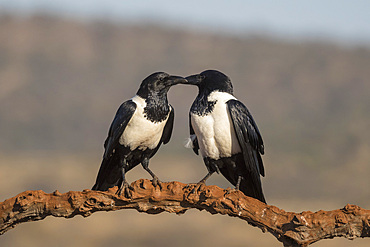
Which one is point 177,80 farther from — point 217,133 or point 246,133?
point 246,133

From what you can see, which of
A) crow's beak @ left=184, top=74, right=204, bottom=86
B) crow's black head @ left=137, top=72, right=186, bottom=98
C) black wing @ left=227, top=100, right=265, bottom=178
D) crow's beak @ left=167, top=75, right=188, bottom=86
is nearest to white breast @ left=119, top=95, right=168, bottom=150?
crow's black head @ left=137, top=72, right=186, bottom=98

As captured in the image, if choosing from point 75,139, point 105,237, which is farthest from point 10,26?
point 105,237

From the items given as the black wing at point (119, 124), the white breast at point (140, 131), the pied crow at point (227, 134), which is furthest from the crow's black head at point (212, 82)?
the black wing at point (119, 124)

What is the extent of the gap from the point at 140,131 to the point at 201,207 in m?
1.32

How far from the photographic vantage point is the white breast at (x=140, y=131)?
6.46 metres

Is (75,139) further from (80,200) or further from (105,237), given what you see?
(80,200)

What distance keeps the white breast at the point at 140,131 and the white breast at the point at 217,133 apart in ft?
1.49

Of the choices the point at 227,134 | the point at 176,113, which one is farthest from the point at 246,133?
the point at 176,113

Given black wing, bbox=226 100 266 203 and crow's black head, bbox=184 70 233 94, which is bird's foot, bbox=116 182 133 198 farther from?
crow's black head, bbox=184 70 233 94

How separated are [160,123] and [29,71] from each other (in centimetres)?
4474

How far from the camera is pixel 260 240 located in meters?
20.3

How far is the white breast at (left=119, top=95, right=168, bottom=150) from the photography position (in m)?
6.46

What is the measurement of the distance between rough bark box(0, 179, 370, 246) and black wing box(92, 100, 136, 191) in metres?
1.08

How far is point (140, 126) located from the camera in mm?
6469
